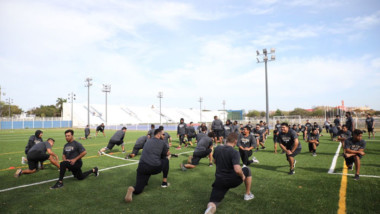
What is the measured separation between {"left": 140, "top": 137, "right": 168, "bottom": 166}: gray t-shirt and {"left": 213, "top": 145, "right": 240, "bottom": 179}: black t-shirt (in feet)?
5.49

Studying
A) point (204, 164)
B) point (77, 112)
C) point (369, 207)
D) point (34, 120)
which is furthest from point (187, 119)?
point (369, 207)

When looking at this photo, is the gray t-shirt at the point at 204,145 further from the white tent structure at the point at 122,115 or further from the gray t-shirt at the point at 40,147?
the white tent structure at the point at 122,115

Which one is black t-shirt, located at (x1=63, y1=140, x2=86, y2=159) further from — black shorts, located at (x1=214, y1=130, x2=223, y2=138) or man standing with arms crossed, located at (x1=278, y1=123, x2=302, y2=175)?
black shorts, located at (x1=214, y1=130, x2=223, y2=138)

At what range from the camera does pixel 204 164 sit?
918 cm

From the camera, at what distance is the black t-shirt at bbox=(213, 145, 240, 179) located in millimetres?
4319

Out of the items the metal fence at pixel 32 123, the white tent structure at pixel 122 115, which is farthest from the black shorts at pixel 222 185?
the metal fence at pixel 32 123

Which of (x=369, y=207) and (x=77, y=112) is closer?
(x=369, y=207)

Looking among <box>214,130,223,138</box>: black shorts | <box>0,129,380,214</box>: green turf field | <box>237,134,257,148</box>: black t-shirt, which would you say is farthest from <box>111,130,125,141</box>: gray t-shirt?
<box>237,134,257,148</box>: black t-shirt

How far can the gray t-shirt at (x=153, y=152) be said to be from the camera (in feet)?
17.7

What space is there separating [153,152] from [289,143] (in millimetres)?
4777

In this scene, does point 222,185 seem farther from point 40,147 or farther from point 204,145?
point 40,147

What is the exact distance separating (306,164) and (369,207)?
178 inches

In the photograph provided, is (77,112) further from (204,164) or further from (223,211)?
(223,211)

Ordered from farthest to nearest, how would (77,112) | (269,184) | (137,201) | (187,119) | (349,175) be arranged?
(187,119), (77,112), (349,175), (269,184), (137,201)
